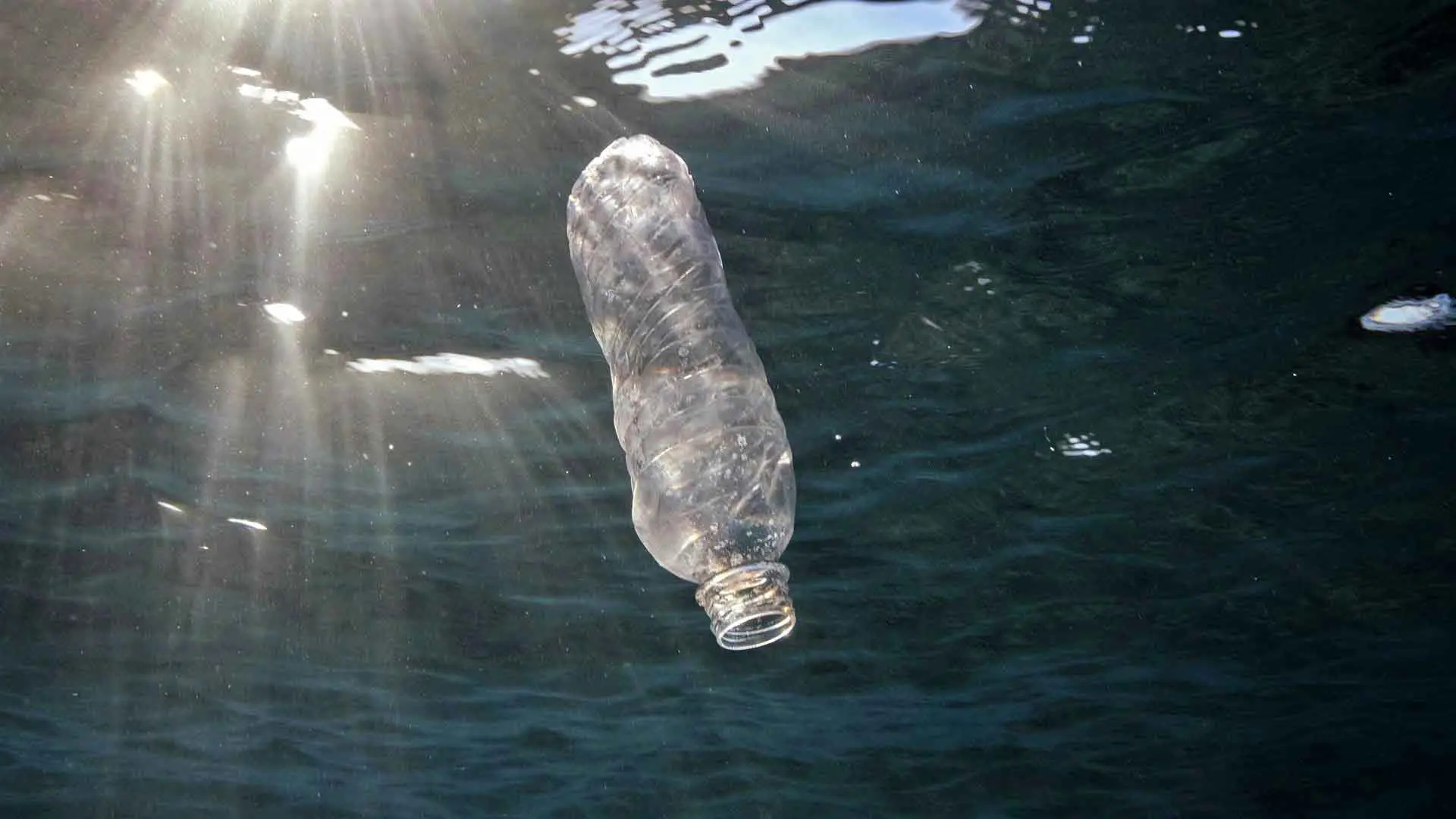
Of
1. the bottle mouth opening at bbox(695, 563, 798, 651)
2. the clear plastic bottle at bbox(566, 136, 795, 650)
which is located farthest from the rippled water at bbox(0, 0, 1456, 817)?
the bottle mouth opening at bbox(695, 563, 798, 651)

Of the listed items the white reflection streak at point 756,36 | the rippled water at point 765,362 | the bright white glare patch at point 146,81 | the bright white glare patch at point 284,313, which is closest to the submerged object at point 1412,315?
the rippled water at point 765,362

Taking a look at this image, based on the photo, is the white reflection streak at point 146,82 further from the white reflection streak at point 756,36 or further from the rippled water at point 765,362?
the white reflection streak at point 756,36

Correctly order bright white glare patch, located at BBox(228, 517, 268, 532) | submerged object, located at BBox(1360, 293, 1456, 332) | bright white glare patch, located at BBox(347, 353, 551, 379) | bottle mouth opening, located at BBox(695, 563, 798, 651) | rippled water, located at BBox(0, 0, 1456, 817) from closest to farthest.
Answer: bottle mouth opening, located at BBox(695, 563, 798, 651), rippled water, located at BBox(0, 0, 1456, 817), submerged object, located at BBox(1360, 293, 1456, 332), bright white glare patch, located at BBox(347, 353, 551, 379), bright white glare patch, located at BBox(228, 517, 268, 532)

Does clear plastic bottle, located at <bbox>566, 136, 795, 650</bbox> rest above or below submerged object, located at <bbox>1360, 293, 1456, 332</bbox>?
above

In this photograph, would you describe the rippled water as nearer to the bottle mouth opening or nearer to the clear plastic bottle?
the clear plastic bottle

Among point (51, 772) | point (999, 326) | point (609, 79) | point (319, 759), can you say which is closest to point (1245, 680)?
point (999, 326)

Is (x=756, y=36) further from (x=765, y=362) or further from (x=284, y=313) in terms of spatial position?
(x=284, y=313)
